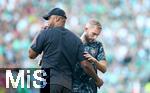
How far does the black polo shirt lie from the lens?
16.1 ft

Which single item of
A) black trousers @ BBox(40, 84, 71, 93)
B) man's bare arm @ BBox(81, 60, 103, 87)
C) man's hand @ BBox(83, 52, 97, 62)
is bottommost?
black trousers @ BBox(40, 84, 71, 93)

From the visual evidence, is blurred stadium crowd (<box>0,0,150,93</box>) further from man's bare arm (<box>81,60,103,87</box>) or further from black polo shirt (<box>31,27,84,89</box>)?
black polo shirt (<box>31,27,84,89</box>)

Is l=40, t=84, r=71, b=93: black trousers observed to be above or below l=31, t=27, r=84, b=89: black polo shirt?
below

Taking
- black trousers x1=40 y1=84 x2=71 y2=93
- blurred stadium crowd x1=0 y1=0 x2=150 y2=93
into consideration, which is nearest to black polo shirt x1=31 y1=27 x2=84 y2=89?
black trousers x1=40 y1=84 x2=71 y2=93

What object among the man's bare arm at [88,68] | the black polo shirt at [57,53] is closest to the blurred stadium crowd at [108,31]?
the man's bare arm at [88,68]

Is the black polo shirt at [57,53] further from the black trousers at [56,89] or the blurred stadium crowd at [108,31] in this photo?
the blurred stadium crowd at [108,31]

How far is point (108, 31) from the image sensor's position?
10.1 m

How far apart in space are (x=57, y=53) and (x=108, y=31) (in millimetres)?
5214

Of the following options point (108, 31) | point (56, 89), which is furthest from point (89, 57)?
point (108, 31)

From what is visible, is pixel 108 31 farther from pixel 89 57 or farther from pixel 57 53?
pixel 57 53

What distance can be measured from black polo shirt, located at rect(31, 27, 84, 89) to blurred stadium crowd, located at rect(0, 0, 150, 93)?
14.8 ft

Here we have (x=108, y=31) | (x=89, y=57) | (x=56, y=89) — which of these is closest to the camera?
(x=56, y=89)

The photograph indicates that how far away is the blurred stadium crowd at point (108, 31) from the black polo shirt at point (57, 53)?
4515 mm

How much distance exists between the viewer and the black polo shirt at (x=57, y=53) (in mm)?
4902
